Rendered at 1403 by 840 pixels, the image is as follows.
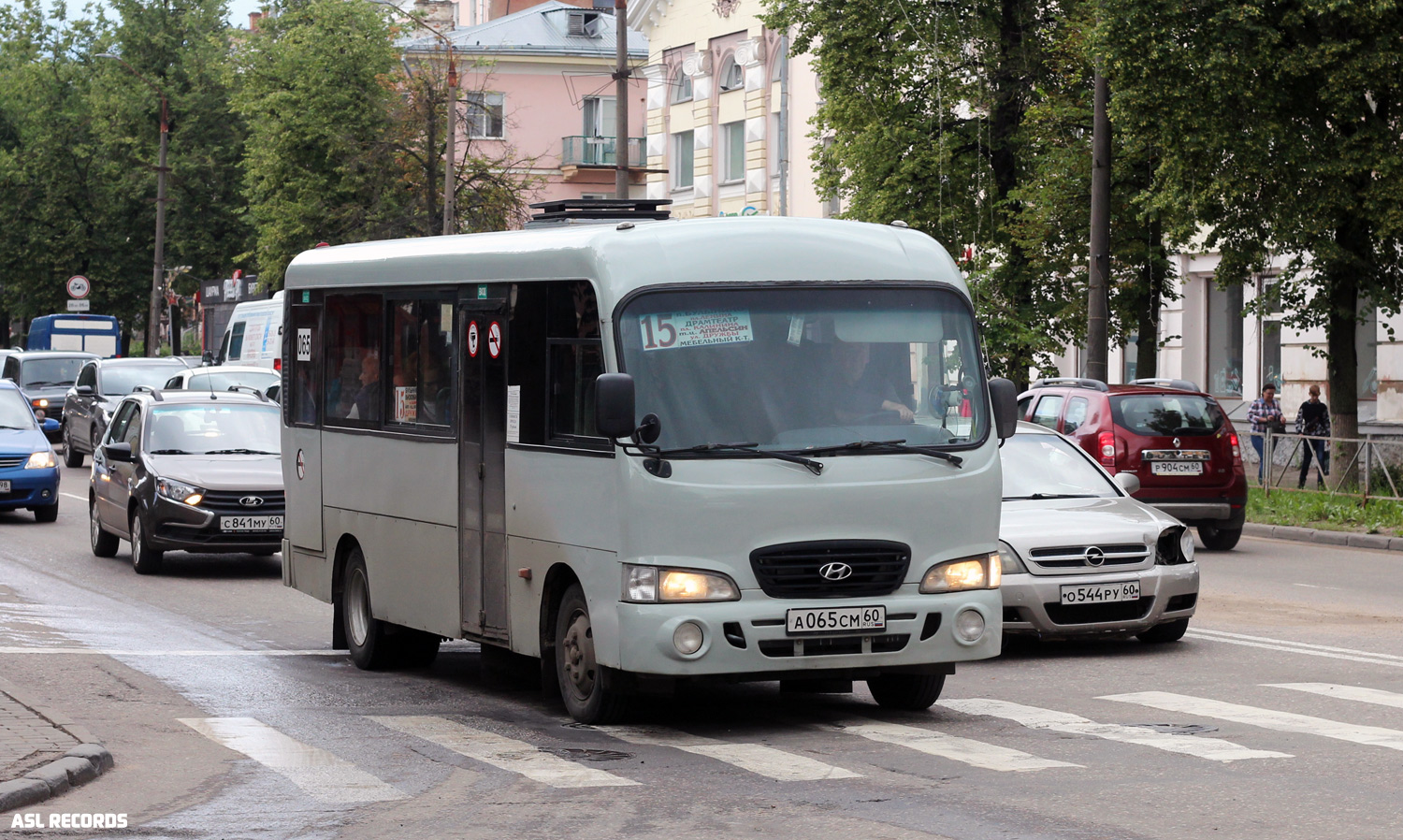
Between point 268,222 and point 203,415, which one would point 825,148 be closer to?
point 203,415

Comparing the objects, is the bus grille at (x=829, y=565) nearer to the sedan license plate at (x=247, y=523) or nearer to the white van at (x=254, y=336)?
the sedan license plate at (x=247, y=523)

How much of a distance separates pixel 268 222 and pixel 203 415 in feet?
137

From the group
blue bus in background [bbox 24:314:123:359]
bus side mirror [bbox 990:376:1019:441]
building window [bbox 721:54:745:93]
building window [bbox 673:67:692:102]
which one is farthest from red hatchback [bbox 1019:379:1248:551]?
blue bus in background [bbox 24:314:123:359]

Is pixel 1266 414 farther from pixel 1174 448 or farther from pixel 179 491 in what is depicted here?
pixel 179 491

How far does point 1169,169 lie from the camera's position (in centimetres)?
2761

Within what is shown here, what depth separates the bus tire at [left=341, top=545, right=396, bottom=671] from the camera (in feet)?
42.1

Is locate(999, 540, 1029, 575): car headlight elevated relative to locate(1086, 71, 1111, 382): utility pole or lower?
lower

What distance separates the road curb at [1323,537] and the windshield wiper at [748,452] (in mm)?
15297

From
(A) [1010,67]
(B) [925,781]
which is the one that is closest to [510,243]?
(B) [925,781]

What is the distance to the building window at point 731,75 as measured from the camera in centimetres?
5938

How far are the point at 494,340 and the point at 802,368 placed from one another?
1953 millimetres

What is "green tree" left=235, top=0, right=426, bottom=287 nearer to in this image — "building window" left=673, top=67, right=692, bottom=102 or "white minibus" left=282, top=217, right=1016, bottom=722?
"building window" left=673, top=67, right=692, bottom=102

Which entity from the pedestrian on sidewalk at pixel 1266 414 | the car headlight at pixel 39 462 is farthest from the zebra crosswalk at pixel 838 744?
the pedestrian on sidewalk at pixel 1266 414

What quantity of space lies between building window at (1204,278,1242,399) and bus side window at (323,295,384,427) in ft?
100
